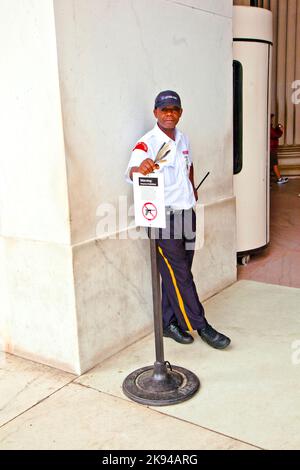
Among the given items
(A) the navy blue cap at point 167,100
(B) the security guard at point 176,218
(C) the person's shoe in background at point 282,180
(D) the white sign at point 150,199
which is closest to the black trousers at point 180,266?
(B) the security guard at point 176,218

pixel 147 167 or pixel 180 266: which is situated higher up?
pixel 147 167

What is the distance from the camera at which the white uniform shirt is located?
10.8 ft

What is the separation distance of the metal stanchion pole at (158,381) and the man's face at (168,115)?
0.84 meters

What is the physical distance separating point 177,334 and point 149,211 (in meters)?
1.28

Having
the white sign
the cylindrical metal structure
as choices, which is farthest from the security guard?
the cylindrical metal structure

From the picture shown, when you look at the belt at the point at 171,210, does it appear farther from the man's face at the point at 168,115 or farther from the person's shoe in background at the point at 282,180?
the person's shoe in background at the point at 282,180

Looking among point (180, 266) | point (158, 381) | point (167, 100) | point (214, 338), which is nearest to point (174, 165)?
point (167, 100)

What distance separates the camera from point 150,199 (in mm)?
2734

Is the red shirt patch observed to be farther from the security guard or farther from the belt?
the belt

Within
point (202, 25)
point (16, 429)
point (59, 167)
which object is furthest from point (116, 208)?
point (202, 25)

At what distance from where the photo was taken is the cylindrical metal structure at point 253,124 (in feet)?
16.1

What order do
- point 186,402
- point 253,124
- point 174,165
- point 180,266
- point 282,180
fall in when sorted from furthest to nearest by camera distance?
point 282,180 < point 253,124 < point 180,266 < point 174,165 < point 186,402

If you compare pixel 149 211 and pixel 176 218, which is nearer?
pixel 149 211

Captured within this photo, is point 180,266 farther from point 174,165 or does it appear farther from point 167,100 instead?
point 167,100
